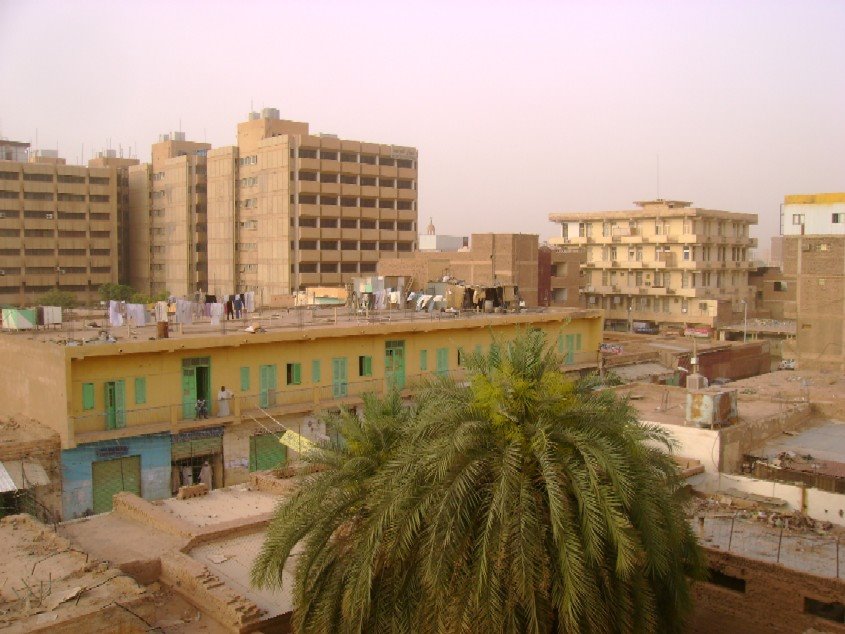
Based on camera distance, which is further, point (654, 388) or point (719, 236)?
point (719, 236)

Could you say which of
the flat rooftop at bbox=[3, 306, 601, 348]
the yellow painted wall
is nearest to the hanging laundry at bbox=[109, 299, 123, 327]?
the flat rooftop at bbox=[3, 306, 601, 348]

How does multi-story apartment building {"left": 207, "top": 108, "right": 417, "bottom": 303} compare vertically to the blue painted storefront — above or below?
above

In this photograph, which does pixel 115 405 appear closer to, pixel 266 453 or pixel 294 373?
pixel 266 453

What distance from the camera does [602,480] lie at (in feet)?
33.9

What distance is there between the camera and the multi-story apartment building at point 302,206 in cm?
6475

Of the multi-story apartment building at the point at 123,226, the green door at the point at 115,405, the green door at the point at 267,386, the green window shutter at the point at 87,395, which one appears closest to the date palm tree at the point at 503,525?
the green window shutter at the point at 87,395

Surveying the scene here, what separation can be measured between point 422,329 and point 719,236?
126 ft

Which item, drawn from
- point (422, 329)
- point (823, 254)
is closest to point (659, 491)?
point (422, 329)

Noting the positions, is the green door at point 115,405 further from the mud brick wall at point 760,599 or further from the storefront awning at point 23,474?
the mud brick wall at point 760,599

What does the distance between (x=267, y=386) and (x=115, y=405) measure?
5225 millimetres

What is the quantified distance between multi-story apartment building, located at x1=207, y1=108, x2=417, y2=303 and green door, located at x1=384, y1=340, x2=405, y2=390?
110ft

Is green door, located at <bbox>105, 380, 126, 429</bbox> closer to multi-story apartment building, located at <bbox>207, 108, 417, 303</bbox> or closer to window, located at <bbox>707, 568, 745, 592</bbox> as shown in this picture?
window, located at <bbox>707, 568, 745, 592</bbox>

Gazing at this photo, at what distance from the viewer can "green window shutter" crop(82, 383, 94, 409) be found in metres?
23.9

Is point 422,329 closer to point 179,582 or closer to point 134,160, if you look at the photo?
point 179,582
